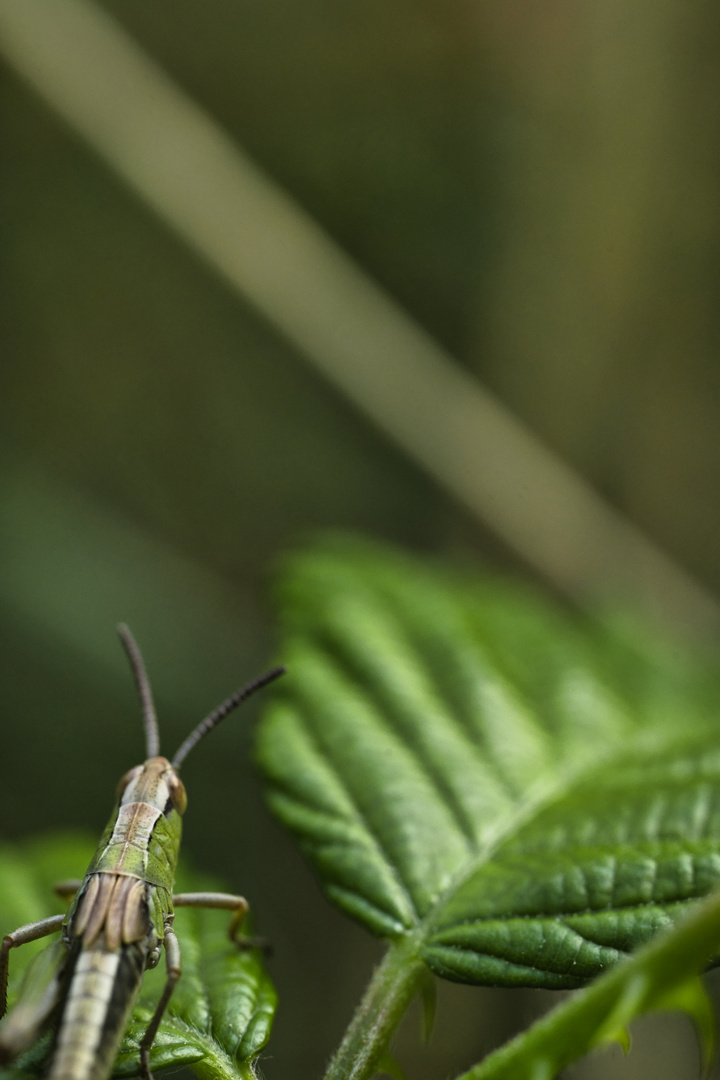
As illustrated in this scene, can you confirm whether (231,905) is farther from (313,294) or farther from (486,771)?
(313,294)

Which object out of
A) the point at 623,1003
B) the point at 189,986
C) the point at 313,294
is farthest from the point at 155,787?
the point at 313,294

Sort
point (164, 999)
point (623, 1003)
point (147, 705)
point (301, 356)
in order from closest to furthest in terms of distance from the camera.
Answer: point (623, 1003), point (164, 999), point (147, 705), point (301, 356)

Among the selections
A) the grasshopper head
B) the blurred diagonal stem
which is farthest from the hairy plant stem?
the blurred diagonal stem

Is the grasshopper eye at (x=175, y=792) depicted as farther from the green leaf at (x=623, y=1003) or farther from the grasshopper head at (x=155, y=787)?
the green leaf at (x=623, y=1003)

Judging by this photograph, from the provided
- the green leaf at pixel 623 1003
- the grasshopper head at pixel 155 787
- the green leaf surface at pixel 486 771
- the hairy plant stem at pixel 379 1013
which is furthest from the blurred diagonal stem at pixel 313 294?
the green leaf at pixel 623 1003

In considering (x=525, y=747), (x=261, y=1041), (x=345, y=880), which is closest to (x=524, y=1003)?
(x=525, y=747)

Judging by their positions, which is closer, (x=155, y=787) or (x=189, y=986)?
(x=189, y=986)
